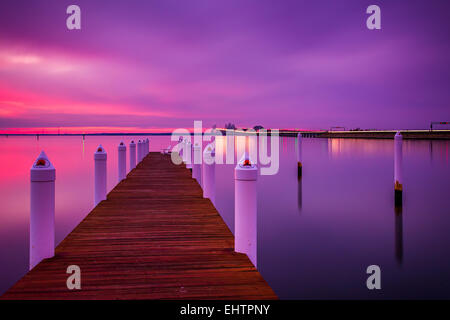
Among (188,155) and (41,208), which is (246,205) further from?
(188,155)

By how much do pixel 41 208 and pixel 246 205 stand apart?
110 inches

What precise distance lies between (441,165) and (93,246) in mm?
29227

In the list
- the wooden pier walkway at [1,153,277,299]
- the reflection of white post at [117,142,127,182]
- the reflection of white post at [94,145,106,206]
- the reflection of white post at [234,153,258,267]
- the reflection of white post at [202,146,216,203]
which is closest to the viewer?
the wooden pier walkway at [1,153,277,299]

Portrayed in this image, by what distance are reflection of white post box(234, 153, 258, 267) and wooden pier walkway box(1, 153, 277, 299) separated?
0.21 m

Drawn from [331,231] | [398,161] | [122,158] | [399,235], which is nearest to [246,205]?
[331,231]

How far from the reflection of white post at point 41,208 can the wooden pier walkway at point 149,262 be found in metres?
0.20

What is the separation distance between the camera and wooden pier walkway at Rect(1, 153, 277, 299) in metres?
3.59

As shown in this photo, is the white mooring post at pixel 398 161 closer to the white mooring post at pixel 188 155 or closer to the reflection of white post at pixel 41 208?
the white mooring post at pixel 188 155

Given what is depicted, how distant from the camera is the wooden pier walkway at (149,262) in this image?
3.59 meters

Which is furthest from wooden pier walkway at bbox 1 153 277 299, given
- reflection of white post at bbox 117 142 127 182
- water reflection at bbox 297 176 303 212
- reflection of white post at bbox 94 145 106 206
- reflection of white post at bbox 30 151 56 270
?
water reflection at bbox 297 176 303 212

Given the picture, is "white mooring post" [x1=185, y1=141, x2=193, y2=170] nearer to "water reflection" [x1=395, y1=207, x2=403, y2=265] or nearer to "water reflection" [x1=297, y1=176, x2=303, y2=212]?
"water reflection" [x1=297, y1=176, x2=303, y2=212]

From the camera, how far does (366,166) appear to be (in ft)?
90.9

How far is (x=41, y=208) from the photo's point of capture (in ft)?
14.7
